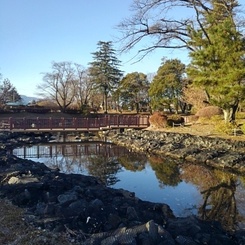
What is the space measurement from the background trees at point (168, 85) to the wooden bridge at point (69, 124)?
21.9ft

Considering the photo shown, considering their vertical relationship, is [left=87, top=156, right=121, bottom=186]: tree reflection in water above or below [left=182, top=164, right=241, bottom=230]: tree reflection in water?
below

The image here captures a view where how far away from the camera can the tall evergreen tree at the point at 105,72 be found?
118ft

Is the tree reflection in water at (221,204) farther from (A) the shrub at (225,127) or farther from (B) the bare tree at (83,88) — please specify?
(B) the bare tree at (83,88)

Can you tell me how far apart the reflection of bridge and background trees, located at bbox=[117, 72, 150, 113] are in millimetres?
17443

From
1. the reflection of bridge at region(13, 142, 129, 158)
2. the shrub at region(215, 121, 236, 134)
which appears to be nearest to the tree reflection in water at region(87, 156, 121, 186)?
the reflection of bridge at region(13, 142, 129, 158)

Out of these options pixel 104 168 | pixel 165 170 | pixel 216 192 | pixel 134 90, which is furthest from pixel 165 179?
pixel 134 90

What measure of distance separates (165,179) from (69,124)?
1389cm

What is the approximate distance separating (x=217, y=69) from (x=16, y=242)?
1187cm

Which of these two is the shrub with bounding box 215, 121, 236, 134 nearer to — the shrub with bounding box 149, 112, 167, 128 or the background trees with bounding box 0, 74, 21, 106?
the shrub with bounding box 149, 112, 167, 128

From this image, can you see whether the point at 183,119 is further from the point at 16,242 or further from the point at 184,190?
the point at 16,242

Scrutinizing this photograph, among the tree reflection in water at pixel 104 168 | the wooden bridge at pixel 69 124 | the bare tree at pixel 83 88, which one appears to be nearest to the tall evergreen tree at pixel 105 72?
the bare tree at pixel 83 88

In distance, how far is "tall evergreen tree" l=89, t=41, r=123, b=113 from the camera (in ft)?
118

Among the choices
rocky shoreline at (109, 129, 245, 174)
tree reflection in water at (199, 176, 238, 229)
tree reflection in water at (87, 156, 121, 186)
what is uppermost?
rocky shoreline at (109, 129, 245, 174)

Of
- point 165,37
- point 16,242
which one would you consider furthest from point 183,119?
point 16,242
